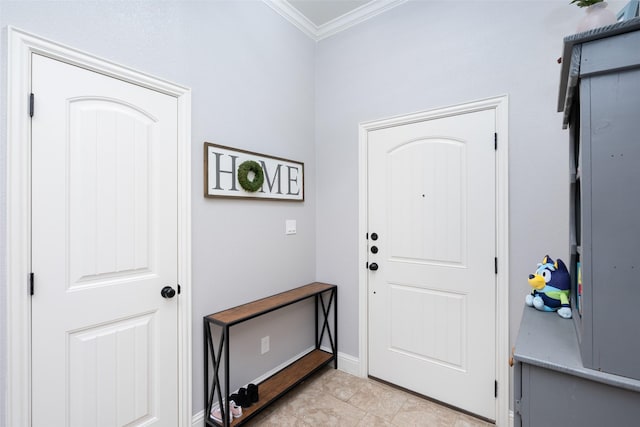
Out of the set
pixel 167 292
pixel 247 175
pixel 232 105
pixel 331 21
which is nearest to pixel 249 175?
pixel 247 175

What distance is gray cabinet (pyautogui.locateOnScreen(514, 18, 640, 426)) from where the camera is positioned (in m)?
0.83

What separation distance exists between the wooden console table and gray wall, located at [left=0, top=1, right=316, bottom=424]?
7cm

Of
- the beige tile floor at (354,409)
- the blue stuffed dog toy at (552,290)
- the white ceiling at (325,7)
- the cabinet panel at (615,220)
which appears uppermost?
the white ceiling at (325,7)

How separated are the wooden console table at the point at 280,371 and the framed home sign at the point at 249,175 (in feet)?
2.54

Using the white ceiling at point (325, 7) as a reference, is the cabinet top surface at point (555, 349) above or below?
below

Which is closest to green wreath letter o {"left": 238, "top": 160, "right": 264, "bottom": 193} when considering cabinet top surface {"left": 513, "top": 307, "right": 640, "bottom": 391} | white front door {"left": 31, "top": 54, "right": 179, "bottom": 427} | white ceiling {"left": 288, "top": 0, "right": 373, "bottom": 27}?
white front door {"left": 31, "top": 54, "right": 179, "bottom": 427}

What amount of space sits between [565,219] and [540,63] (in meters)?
0.94

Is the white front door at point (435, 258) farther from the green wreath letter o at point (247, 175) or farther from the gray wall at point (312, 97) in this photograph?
the green wreath letter o at point (247, 175)

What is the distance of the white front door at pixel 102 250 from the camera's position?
131 centimetres

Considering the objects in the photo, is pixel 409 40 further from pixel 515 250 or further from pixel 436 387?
pixel 436 387

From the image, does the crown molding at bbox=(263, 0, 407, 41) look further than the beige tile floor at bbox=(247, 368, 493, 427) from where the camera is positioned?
Yes

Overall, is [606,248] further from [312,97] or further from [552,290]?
[312,97]

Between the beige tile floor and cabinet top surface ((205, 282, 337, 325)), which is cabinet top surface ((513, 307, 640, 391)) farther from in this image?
cabinet top surface ((205, 282, 337, 325))

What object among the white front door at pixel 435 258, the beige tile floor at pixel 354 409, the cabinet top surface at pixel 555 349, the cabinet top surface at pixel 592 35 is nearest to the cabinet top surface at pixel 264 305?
the white front door at pixel 435 258
